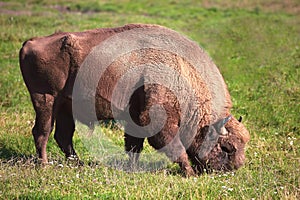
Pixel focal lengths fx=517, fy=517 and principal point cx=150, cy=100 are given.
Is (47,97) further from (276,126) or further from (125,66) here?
(276,126)

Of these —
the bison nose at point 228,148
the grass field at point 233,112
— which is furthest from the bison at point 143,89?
the grass field at point 233,112

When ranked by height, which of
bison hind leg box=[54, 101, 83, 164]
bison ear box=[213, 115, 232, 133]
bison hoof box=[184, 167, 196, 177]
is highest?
bison ear box=[213, 115, 232, 133]

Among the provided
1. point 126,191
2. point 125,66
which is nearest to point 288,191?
point 126,191

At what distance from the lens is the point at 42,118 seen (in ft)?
24.8

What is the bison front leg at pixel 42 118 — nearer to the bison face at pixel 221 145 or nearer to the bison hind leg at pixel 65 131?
the bison hind leg at pixel 65 131

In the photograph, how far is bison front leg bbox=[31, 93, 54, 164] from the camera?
748 cm

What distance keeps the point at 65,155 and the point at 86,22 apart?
13850 mm

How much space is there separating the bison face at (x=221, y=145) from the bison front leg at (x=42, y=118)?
85.0 inches

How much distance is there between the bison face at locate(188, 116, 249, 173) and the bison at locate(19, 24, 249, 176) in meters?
0.01

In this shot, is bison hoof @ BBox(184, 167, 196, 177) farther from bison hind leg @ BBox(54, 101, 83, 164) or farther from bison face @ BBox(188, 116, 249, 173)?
Result: bison hind leg @ BBox(54, 101, 83, 164)

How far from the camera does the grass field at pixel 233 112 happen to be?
6.04 metres

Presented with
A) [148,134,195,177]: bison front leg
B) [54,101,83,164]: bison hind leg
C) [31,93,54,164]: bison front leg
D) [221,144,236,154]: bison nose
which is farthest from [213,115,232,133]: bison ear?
[31,93,54,164]: bison front leg

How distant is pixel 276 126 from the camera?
10328 millimetres

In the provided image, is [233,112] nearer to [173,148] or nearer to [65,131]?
[173,148]
